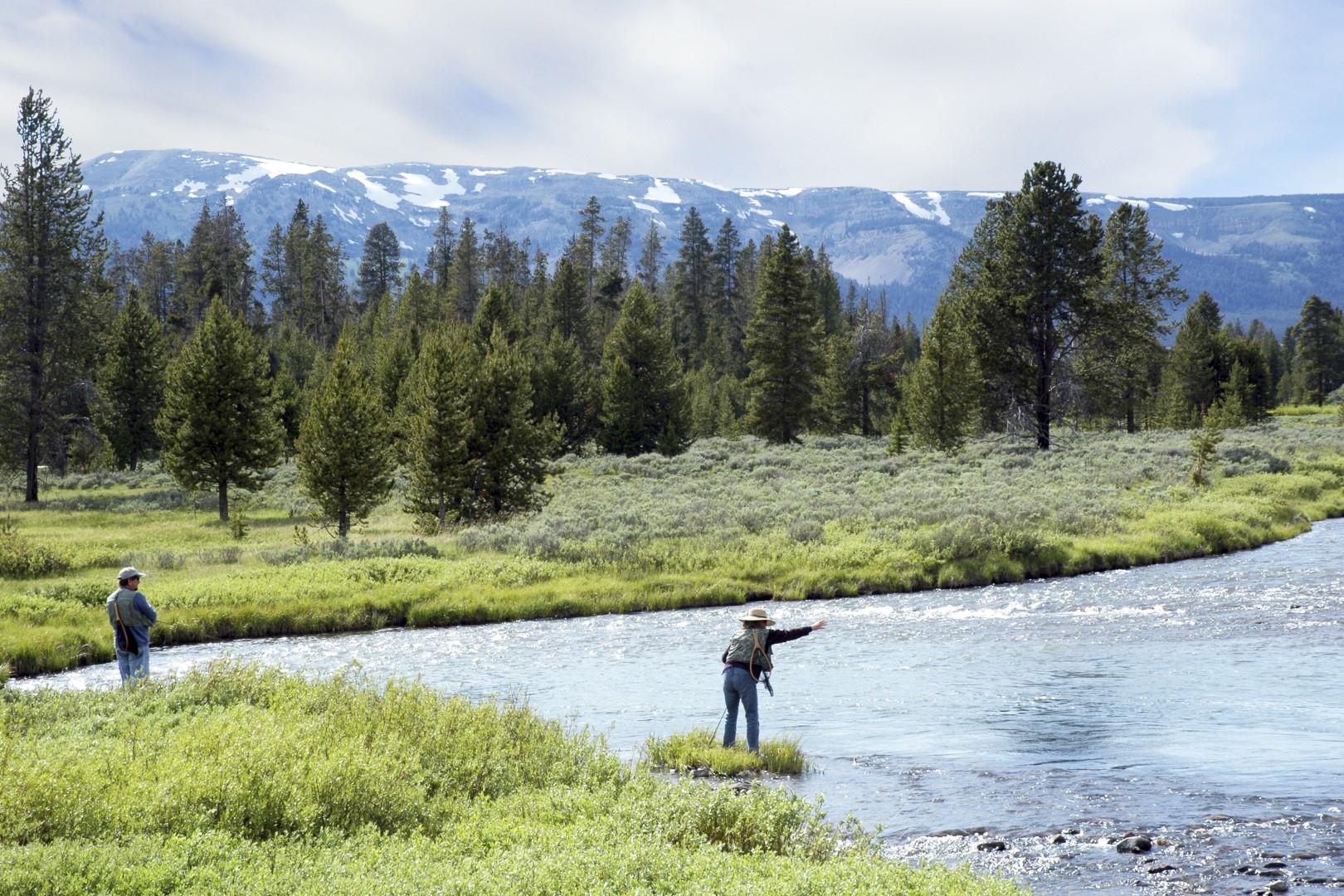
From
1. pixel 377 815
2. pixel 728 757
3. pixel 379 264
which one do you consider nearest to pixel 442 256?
pixel 379 264

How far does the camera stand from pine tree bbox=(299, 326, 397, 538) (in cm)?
3594

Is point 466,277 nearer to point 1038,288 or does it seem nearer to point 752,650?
point 1038,288

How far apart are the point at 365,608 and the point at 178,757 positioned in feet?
51.1

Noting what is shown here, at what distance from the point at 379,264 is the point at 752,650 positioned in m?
117

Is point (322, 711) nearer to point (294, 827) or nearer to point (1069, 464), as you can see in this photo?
point (294, 827)

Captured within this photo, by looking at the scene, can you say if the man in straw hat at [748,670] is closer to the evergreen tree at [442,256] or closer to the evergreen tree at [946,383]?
the evergreen tree at [946,383]

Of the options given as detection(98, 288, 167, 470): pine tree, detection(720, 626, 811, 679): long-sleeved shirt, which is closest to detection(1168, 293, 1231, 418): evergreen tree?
detection(720, 626, 811, 679): long-sleeved shirt

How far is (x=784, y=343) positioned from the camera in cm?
6291

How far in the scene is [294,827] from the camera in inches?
353

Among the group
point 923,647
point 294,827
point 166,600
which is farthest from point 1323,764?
point 166,600

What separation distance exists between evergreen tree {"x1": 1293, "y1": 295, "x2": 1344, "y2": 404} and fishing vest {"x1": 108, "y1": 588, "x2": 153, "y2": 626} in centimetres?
10732

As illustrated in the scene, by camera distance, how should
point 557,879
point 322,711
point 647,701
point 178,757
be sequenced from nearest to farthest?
point 557,879, point 178,757, point 322,711, point 647,701

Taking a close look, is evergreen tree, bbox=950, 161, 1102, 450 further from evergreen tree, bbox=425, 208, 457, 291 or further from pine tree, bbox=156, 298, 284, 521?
evergreen tree, bbox=425, 208, 457, 291

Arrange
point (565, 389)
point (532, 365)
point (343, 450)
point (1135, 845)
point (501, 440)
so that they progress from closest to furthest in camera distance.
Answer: point (1135, 845) → point (343, 450) → point (501, 440) → point (532, 365) → point (565, 389)
